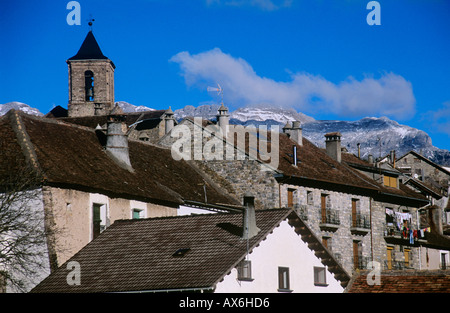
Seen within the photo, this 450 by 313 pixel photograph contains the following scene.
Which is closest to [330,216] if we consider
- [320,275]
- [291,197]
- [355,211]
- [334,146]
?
[291,197]

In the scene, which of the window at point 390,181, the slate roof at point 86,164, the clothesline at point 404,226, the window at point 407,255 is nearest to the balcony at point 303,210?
the slate roof at point 86,164

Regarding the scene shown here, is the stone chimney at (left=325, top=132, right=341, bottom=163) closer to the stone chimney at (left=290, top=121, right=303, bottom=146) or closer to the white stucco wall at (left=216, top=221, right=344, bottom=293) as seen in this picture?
the stone chimney at (left=290, top=121, right=303, bottom=146)

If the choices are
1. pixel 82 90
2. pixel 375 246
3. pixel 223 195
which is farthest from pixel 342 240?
pixel 82 90

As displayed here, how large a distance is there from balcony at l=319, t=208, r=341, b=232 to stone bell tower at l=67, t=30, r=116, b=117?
5124 cm

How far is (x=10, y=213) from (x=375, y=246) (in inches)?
1203

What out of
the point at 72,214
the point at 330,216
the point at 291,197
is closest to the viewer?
the point at 72,214

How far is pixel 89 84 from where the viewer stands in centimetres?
10725

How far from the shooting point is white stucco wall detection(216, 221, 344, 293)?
33.2 m

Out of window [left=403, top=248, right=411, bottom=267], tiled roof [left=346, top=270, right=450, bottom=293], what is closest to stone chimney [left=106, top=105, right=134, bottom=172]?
tiled roof [left=346, top=270, right=450, bottom=293]

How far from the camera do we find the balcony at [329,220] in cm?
5625

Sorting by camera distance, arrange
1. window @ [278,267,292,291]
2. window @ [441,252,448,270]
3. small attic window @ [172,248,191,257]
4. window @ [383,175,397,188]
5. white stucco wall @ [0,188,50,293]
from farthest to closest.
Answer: window @ [441,252,448,270], window @ [383,175,397,188], white stucco wall @ [0,188,50,293], window @ [278,267,292,291], small attic window @ [172,248,191,257]

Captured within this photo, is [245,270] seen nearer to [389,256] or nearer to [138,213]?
[138,213]

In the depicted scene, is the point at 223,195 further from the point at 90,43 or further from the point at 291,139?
the point at 90,43

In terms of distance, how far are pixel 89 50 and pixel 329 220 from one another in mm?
58132
